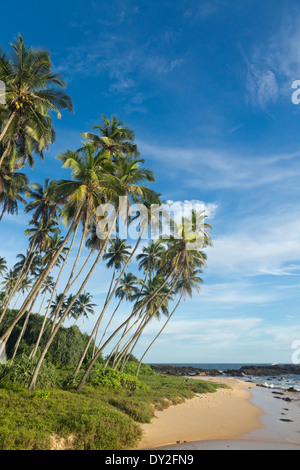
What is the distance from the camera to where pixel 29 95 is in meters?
12.9

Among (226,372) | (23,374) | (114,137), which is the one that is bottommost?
(226,372)

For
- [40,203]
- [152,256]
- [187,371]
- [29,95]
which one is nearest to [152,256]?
[152,256]

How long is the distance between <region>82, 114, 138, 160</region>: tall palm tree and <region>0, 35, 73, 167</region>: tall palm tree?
477 centimetres

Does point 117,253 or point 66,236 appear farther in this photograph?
point 117,253

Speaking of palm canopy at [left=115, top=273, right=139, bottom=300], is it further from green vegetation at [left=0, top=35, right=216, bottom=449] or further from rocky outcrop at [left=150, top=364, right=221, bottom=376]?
rocky outcrop at [left=150, top=364, right=221, bottom=376]

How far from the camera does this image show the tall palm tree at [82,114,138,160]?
1938cm

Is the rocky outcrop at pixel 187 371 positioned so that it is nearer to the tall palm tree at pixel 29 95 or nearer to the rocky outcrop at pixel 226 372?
the rocky outcrop at pixel 226 372

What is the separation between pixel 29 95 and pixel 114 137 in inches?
320

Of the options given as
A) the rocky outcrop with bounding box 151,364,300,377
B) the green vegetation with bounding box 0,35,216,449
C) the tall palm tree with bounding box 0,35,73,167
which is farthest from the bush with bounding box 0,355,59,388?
the rocky outcrop with bounding box 151,364,300,377

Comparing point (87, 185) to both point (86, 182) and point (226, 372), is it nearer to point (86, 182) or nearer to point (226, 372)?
point (86, 182)

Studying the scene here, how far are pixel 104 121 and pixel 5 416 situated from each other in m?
19.7
